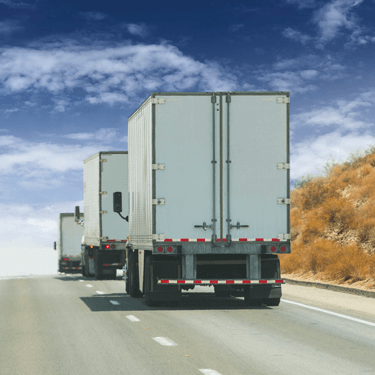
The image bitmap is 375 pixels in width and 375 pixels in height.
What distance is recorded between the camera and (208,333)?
10727mm

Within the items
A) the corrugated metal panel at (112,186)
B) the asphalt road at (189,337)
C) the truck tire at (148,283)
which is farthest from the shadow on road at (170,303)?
the corrugated metal panel at (112,186)

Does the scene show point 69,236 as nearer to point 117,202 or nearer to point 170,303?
point 117,202

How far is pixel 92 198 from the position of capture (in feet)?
94.3

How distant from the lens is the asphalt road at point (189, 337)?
26.4 ft

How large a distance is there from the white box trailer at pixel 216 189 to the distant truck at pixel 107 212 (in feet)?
38.6

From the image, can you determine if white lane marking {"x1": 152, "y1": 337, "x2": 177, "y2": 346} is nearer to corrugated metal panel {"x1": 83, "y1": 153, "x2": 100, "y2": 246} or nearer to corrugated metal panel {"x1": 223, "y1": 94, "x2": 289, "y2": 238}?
corrugated metal panel {"x1": 223, "y1": 94, "x2": 289, "y2": 238}

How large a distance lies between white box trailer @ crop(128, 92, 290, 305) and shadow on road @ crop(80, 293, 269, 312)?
45 cm

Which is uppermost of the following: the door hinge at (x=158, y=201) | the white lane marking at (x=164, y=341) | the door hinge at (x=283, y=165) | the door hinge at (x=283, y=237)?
the door hinge at (x=283, y=165)

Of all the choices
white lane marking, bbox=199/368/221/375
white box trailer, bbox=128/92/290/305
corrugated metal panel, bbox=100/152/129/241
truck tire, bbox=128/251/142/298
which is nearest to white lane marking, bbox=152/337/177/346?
white lane marking, bbox=199/368/221/375

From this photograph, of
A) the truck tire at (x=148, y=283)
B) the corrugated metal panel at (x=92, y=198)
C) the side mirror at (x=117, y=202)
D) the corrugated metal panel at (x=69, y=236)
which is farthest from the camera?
the corrugated metal panel at (x=69, y=236)

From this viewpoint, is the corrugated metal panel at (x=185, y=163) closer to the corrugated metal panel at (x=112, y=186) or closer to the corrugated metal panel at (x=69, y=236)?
the corrugated metal panel at (x=112, y=186)

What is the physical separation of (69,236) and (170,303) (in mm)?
25111

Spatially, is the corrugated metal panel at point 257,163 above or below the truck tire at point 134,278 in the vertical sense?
above

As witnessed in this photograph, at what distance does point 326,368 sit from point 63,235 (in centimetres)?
3310
